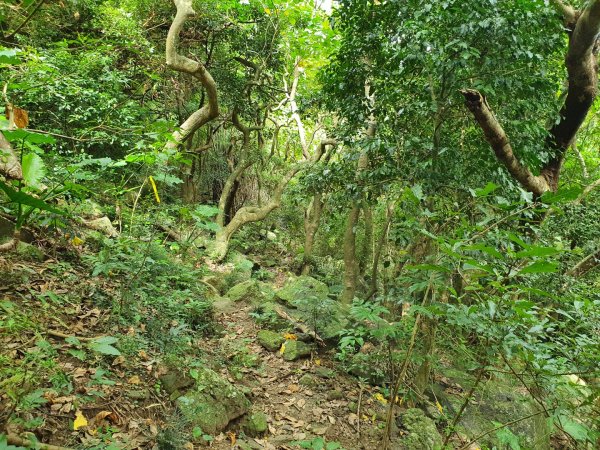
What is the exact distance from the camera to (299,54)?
9211mm

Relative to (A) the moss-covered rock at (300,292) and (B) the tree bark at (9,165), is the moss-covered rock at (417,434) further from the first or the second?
(B) the tree bark at (9,165)

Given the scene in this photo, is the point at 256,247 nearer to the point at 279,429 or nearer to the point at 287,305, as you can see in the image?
the point at 287,305

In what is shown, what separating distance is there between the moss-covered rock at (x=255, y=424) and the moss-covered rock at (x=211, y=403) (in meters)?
0.09

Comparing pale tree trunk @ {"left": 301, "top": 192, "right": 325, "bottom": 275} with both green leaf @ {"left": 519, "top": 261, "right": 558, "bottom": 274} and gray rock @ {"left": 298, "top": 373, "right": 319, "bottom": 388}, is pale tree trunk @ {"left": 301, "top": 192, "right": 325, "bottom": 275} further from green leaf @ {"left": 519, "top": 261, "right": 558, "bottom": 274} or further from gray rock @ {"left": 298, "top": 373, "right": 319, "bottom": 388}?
green leaf @ {"left": 519, "top": 261, "right": 558, "bottom": 274}

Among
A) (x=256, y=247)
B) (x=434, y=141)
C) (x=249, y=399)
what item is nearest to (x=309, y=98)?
(x=434, y=141)

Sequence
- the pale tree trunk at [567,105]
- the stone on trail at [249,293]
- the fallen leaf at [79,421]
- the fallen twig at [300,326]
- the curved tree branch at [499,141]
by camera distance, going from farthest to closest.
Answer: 1. the stone on trail at [249,293]
2. the fallen twig at [300,326]
3. the pale tree trunk at [567,105]
4. the curved tree branch at [499,141]
5. the fallen leaf at [79,421]

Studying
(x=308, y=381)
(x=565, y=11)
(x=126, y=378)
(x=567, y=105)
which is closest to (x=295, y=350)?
(x=308, y=381)

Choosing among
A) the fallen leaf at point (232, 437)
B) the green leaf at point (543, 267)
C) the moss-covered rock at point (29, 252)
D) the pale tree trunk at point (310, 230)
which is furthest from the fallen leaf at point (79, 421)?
the pale tree trunk at point (310, 230)

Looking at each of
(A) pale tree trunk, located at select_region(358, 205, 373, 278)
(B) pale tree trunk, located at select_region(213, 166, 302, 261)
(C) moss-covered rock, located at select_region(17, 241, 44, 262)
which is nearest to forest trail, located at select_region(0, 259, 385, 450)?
(C) moss-covered rock, located at select_region(17, 241, 44, 262)

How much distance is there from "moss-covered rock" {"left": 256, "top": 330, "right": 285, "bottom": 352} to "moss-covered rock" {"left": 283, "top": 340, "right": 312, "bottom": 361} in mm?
124

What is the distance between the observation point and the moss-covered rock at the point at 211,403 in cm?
305

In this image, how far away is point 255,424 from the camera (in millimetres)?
3482

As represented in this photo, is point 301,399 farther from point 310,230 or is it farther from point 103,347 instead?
point 310,230

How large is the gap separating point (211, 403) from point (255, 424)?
0.55m
